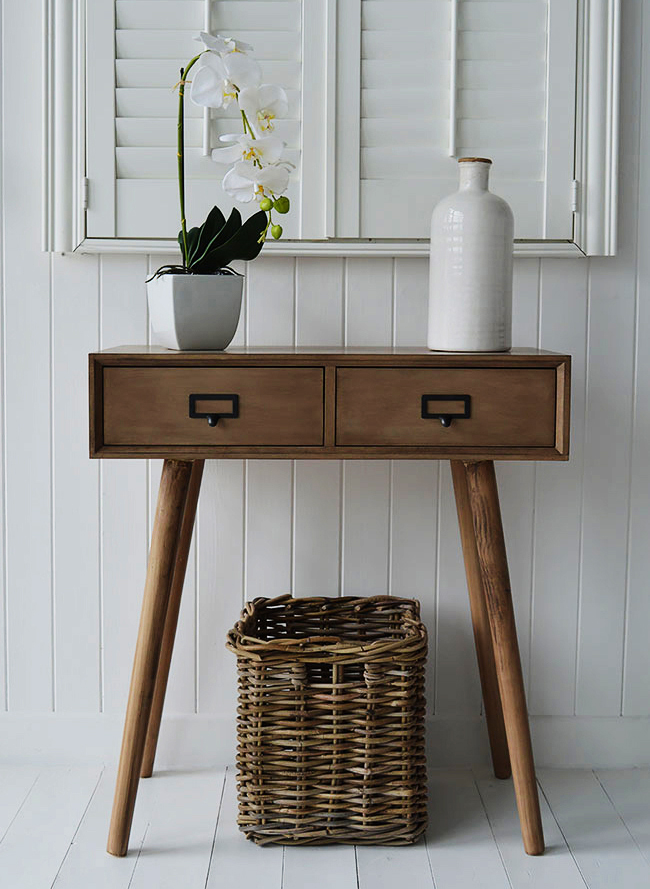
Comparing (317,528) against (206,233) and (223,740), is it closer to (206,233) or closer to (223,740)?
(223,740)

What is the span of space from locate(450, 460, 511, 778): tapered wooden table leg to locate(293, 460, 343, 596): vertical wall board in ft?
0.83

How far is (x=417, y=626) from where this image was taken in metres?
1.68

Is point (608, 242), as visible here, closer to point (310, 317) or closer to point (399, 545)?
point (310, 317)

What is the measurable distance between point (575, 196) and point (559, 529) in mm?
651

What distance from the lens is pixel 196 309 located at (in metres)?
1.52

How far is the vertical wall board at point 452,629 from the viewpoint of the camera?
1.92 meters

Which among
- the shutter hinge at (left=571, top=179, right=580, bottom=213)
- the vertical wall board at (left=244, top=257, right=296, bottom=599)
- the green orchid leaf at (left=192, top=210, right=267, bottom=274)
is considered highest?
the shutter hinge at (left=571, top=179, right=580, bottom=213)

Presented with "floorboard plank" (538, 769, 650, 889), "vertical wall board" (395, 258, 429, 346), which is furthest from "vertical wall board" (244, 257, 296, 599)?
"floorboard plank" (538, 769, 650, 889)

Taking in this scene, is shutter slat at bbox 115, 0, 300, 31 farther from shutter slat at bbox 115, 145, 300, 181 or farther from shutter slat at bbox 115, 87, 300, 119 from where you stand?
shutter slat at bbox 115, 145, 300, 181

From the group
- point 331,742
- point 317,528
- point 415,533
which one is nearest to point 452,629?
point 415,533

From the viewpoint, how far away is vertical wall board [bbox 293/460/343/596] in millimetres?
1909

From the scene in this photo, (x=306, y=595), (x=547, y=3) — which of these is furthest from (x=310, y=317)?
(x=547, y=3)

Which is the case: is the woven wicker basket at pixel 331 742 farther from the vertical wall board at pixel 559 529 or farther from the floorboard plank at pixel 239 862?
the vertical wall board at pixel 559 529

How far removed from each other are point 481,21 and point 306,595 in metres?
1.16
